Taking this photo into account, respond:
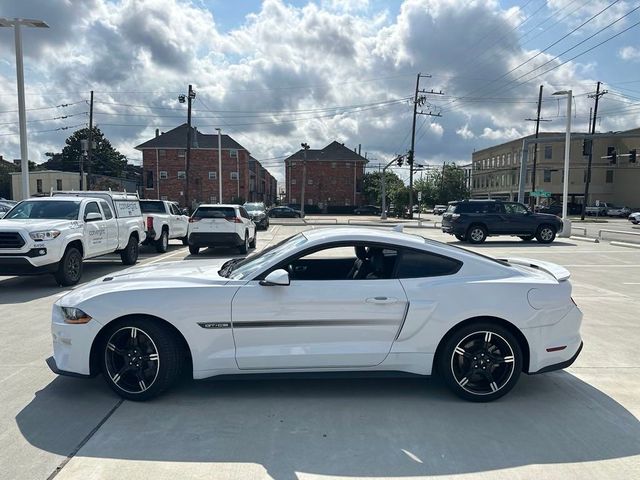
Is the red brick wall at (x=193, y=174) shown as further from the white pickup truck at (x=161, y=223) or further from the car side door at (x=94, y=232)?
the car side door at (x=94, y=232)

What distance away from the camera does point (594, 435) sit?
3609 mm

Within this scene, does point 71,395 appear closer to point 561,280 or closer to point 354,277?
point 354,277

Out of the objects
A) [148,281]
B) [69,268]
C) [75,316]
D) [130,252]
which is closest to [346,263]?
[148,281]

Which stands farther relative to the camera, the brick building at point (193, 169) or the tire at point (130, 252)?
the brick building at point (193, 169)

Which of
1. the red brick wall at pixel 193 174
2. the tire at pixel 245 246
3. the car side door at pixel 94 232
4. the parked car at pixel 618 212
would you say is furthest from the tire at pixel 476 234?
the parked car at pixel 618 212

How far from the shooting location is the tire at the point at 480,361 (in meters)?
4.07

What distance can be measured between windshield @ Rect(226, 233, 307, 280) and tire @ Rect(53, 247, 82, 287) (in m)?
6.33

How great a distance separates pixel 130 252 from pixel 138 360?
9714 millimetres

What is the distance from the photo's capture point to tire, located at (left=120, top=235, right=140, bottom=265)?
1287 centimetres

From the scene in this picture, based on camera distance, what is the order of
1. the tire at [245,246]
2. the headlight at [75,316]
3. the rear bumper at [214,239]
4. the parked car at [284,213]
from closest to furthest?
1. the headlight at [75,316]
2. the rear bumper at [214,239]
3. the tire at [245,246]
4. the parked car at [284,213]

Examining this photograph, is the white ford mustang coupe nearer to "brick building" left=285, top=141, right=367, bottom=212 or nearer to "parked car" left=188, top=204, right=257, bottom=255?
"parked car" left=188, top=204, right=257, bottom=255

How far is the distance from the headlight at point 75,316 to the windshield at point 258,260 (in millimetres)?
1193

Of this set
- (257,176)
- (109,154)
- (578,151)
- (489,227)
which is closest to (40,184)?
(109,154)

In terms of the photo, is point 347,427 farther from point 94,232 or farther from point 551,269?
point 94,232
